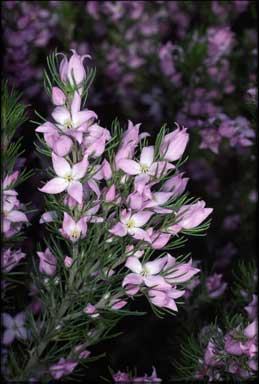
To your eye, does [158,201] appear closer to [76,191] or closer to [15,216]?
[76,191]

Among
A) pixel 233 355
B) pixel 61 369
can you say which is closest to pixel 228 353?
pixel 233 355

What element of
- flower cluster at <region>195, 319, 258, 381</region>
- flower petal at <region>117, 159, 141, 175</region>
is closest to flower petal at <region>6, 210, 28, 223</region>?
flower petal at <region>117, 159, 141, 175</region>

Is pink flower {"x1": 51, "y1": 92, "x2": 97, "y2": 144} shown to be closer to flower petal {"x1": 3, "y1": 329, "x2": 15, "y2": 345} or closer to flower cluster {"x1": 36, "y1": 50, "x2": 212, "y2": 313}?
flower cluster {"x1": 36, "y1": 50, "x2": 212, "y2": 313}

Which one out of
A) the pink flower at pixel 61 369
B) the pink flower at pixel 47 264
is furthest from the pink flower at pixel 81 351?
the pink flower at pixel 47 264

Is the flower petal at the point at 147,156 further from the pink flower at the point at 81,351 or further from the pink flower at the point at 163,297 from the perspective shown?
the pink flower at the point at 81,351

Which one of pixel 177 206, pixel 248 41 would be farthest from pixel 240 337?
pixel 248 41
